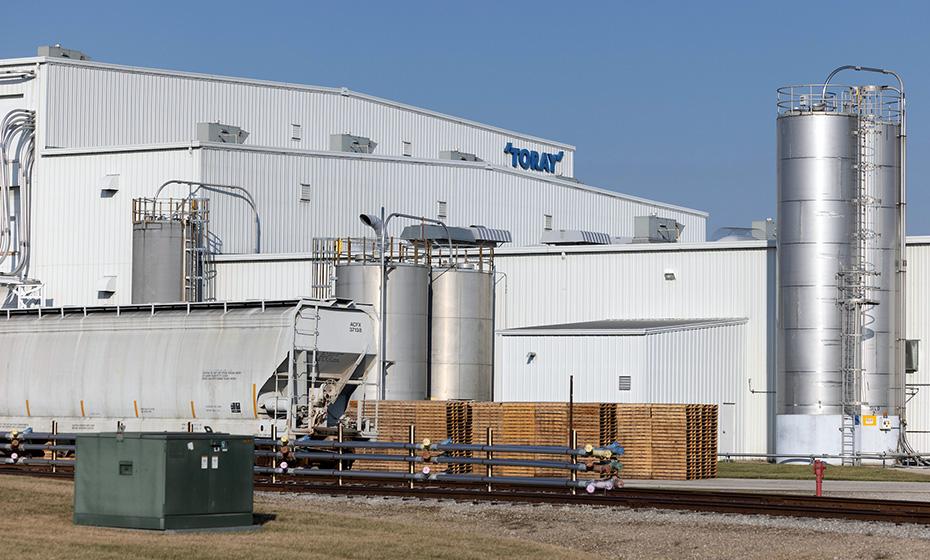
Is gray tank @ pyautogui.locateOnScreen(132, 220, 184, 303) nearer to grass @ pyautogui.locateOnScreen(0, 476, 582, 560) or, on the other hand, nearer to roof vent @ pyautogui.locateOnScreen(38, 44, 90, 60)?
roof vent @ pyautogui.locateOnScreen(38, 44, 90, 60)

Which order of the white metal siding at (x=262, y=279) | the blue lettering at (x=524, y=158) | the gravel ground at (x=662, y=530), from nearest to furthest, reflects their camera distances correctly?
the gravel ground at (x=662, y=530), the white metal siding at (x=262, y=279), the blue lettering at (x=524, y=158)

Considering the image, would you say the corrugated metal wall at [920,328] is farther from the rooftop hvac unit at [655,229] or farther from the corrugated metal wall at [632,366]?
the rooftop hvac unit at [655,229]

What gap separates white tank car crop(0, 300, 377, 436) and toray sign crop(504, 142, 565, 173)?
1513 inches

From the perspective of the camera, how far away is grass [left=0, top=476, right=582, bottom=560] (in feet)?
65.3

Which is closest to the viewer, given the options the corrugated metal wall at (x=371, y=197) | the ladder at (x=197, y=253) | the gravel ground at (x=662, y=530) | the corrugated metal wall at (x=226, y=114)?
the gravel ground at (x=662, y=530)

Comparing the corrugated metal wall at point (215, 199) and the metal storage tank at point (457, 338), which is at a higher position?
the corrugated metal wall at point (215, 199)

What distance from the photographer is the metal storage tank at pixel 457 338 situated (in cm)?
4869

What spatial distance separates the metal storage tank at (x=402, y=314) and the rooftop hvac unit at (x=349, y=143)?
19778mm

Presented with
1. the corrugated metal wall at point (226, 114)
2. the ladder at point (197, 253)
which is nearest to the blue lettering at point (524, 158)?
the corrugated metal wall at point (226, 114)

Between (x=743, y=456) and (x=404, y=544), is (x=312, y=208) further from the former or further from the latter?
(x=404, y=544)

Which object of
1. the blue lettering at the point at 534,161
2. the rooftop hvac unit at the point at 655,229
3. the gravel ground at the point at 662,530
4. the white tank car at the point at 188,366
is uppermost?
the blue lettering at the point at 534,161

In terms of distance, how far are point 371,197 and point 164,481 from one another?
137ft

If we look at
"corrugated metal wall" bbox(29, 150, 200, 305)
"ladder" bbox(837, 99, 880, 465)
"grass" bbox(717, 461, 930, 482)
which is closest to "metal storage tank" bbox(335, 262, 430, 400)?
"grass" bbox(717, 461, 930, 482)

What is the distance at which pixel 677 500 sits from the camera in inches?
1073
